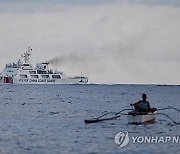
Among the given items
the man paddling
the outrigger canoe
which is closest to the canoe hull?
the outrigger canoe

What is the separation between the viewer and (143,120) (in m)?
41.7

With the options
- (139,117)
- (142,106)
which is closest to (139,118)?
(139,117)

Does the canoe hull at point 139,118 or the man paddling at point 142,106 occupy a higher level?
the man paddling at point 142,106

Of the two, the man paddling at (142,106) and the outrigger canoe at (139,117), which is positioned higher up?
the man paddling at (142,106)

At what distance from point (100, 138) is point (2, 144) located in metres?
6.02

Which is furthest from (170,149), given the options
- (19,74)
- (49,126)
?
(19,74)

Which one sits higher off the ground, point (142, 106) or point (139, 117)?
point (142, 106)

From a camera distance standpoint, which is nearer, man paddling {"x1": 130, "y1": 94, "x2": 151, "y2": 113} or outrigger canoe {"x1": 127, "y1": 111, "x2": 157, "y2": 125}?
man paddling {"x1": 130, "y1": 94, "x2": 151, "y2": 113}

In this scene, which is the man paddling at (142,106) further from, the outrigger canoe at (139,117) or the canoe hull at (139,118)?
the canoe hull at (139,118)

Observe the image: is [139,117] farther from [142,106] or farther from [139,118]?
[142,106]

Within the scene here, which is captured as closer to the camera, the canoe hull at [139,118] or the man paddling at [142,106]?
the man paddling at [142,106]

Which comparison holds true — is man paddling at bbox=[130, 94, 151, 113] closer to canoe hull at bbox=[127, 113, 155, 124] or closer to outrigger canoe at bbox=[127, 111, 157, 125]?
outrigger canoe at bbox=[127, 111, 157, 125]

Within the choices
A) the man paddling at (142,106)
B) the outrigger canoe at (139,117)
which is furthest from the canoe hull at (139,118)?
the man paddling at (142,106)

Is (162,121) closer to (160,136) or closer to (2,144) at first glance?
(160,136)
